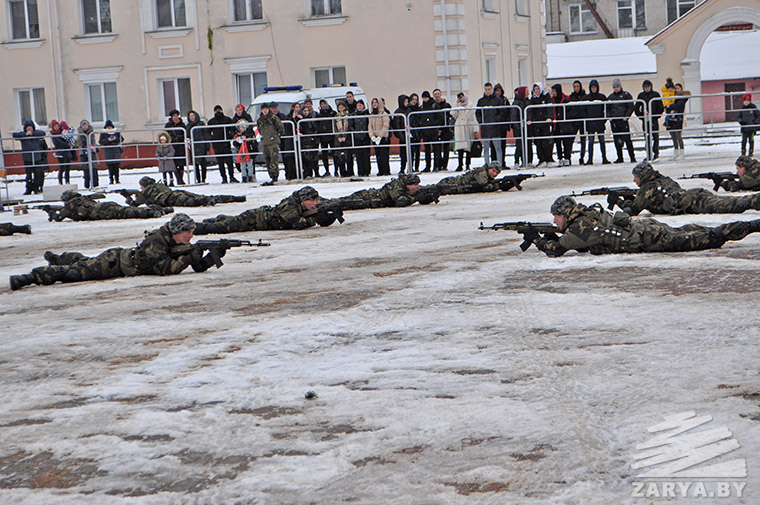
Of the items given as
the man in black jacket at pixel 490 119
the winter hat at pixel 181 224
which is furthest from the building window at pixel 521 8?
the winter hat at pixel 181 224

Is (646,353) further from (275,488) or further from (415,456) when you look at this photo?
(275,488)

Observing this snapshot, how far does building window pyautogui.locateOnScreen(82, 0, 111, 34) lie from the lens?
3031 centimetres

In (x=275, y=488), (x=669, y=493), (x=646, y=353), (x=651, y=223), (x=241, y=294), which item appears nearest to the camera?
(x=669, y=493)

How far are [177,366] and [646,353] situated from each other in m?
2.68

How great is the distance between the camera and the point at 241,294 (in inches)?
329

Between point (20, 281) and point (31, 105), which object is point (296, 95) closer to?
point (31, 105)

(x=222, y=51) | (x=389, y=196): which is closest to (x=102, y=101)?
(x=222, y=51)

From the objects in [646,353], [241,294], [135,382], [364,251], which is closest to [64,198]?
[364,251]

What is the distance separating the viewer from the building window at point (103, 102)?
3048cm

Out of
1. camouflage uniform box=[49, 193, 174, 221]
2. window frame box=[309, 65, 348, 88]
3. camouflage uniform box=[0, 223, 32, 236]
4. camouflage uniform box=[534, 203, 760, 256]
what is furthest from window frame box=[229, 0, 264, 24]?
camouflage uniform box=[534, 203, 760, 256]

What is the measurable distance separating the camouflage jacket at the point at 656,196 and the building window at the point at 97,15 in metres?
22.6

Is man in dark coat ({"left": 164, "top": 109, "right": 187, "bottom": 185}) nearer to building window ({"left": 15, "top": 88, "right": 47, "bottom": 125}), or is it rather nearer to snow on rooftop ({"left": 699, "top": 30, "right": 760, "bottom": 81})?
building window ({"left": 15, "top": 88, "right": 47, "bottom": 125})

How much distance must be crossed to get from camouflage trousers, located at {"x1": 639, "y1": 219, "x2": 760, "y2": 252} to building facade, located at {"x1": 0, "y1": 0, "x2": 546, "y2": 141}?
19.3 meters

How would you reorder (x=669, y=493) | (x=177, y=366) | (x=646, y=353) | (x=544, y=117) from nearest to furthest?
(x=669, y=493) < (x=646, y=353) < (x=177, y=366) < (x=544, y=117)
